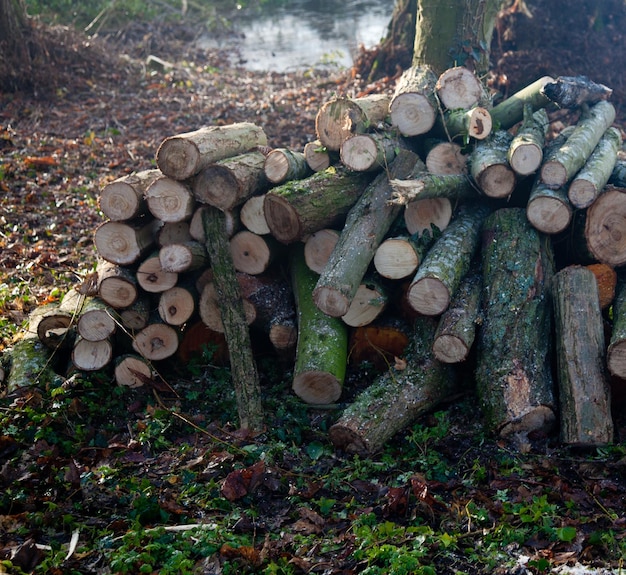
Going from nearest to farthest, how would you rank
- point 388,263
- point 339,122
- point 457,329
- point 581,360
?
point 581,360 < point 457,329 < point 388,263 < point 339,122

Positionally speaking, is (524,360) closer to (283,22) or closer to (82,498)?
(82,498)

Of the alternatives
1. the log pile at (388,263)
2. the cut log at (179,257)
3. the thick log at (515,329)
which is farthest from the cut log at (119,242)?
the thick log at (515,329)

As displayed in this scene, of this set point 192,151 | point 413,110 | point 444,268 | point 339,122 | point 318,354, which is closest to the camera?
point 444,268

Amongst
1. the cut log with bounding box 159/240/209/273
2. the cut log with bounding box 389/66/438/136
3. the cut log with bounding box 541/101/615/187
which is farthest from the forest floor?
the cut log with bounding box 389/66/438/136

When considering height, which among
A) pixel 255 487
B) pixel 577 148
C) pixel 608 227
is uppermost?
pixel 577 148

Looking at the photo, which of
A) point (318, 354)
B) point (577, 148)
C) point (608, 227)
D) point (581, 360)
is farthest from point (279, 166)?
point (581, 360)

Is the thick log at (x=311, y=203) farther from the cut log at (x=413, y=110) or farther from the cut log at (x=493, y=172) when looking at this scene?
the cut log at (x=493, y=172)

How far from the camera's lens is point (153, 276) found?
5.38 meters

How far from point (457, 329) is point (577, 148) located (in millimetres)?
1780

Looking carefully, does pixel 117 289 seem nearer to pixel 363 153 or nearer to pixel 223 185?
pixel 223 185

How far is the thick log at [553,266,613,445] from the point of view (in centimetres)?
428

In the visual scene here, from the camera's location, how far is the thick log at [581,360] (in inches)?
168

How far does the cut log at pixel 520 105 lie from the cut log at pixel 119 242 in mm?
3099

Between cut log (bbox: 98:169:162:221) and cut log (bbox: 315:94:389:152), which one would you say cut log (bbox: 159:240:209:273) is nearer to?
cut log (bbox: 98:169:162:221)
